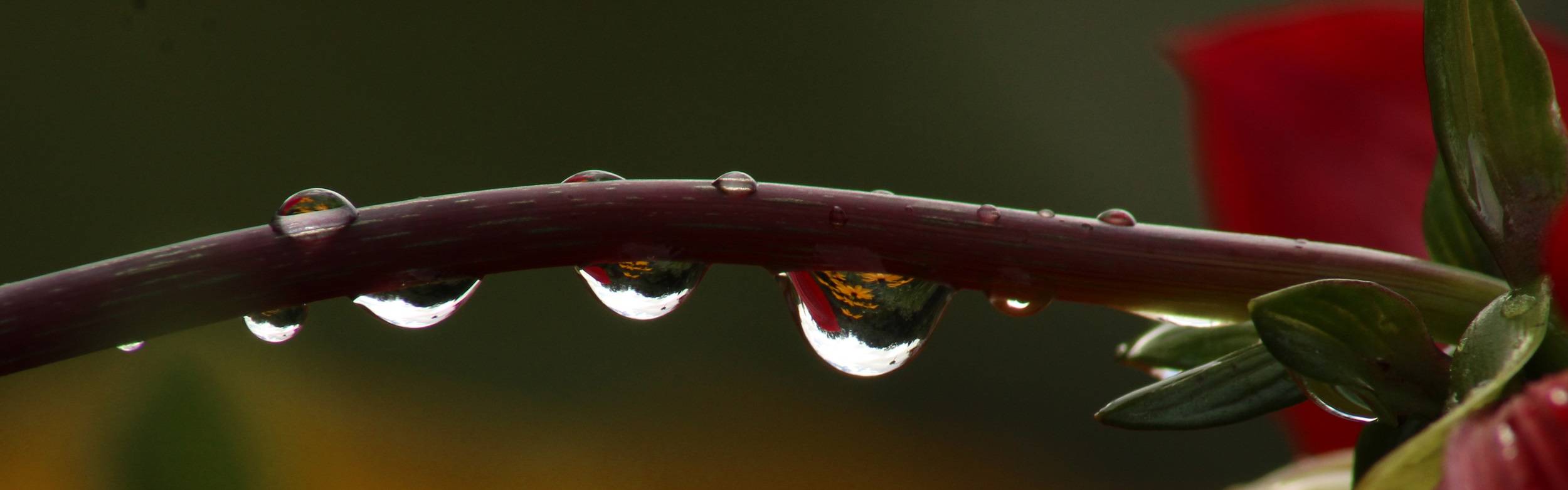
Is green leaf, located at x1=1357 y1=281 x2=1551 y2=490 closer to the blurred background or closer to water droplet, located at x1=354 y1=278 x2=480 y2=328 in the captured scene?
water droplet, located at x1=354 y1=278 x2=480 y2=328

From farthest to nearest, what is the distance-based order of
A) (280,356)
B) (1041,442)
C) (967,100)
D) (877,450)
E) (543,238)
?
(967,100) → (1041,442) → (877,450) → (280,356) → (543,238)

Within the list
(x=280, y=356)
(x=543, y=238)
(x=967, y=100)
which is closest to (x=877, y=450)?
(x=280, y=356)

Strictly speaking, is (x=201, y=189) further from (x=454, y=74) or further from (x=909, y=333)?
(x=909, y=333)

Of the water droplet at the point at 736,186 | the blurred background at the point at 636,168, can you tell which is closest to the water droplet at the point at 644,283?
the water droplet at the point at 736,186

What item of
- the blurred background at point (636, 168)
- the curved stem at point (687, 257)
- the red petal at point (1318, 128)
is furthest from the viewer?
the blurred background at point (636, 168)

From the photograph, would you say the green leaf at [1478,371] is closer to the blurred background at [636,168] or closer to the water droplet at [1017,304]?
the water droplet at [1017,304]

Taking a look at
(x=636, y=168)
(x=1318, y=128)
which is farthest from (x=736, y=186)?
(x=636, y=168)

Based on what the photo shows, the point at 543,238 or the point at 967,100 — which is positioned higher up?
the point at 967,100

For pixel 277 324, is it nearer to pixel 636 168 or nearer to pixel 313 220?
pixel 313 220
